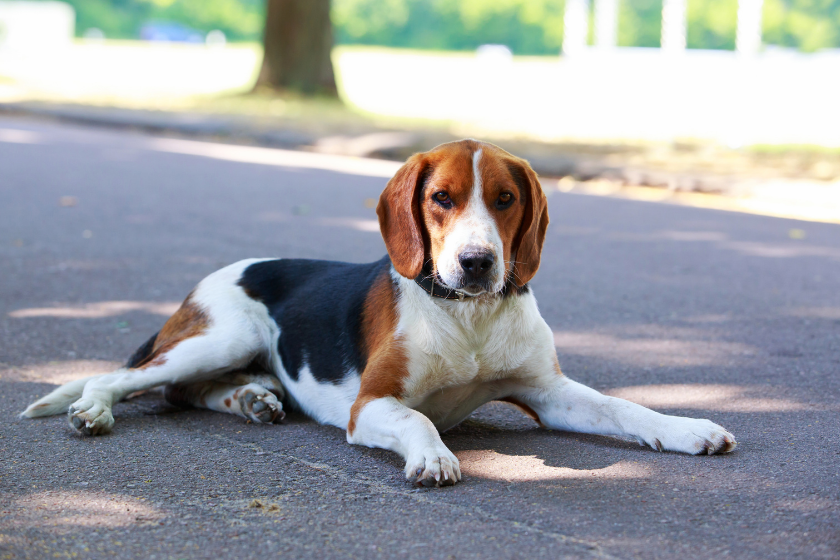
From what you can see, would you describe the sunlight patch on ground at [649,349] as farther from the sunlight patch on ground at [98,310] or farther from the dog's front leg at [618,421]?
the sunlight patch on ground at [98,310]

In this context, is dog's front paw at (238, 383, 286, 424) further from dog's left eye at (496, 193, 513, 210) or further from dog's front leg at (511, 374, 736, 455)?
dog's left eye at (496, 193, 513, 210)

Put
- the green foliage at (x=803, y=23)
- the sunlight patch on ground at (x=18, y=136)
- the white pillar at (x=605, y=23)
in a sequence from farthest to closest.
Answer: the green foliage at (x=803, y=23)
the white pillar at (x=605, y=23)
the sunlight patch on ground at (x=18, y=136)

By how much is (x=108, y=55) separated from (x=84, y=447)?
46279 mm

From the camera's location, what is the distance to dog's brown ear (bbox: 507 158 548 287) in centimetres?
391

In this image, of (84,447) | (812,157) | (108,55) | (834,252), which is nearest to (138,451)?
(84,447)

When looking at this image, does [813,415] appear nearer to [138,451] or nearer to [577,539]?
[577,539]

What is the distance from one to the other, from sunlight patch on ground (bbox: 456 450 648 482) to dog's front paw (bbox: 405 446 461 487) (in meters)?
0.15

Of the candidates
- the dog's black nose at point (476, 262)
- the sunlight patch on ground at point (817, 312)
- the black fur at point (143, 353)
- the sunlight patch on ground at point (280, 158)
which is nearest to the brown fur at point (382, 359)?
the dog's black nose at point (476, 262)

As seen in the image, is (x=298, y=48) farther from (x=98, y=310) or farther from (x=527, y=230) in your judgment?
(x=527, y=230)

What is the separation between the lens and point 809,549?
2.88 meters

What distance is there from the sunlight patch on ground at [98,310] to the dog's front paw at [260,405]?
2.07 metres

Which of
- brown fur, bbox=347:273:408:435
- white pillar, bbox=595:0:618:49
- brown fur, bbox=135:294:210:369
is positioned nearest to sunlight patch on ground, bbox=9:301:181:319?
brown fur, bbox=135:294:210:369

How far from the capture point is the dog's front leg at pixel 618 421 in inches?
149

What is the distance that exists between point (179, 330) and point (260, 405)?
0.62 m
